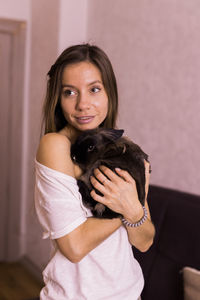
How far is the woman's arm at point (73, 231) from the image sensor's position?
42.8 inches

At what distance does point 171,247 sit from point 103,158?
3.06 ft

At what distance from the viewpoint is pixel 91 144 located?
122 centimetres

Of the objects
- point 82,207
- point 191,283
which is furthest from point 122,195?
point 191,283

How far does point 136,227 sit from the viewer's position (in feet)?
3.96

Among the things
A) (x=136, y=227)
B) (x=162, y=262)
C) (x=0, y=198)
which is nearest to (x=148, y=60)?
(x=162, y=262)

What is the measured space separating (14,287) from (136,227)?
107 inches

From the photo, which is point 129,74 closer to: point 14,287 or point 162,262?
point 162,262

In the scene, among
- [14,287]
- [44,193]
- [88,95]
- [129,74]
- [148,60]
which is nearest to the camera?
[44,193]

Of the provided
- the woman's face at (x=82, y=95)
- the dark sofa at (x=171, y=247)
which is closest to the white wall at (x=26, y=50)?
the dark sofa at (x=171, y=247)

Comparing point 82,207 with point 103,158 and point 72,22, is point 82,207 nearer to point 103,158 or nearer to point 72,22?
point 103,158

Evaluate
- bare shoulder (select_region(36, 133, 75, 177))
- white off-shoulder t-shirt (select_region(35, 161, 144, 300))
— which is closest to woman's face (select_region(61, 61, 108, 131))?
bare shoulder (select_region(36, 133, 75, 177))

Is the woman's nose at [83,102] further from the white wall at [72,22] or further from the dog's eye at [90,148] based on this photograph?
the white wall at [72,22]

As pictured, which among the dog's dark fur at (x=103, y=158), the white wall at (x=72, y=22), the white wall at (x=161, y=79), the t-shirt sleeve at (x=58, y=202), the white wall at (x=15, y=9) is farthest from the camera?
the white wall at (x=15, y=9)

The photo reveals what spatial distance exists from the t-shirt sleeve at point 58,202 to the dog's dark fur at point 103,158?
68 millimetres
